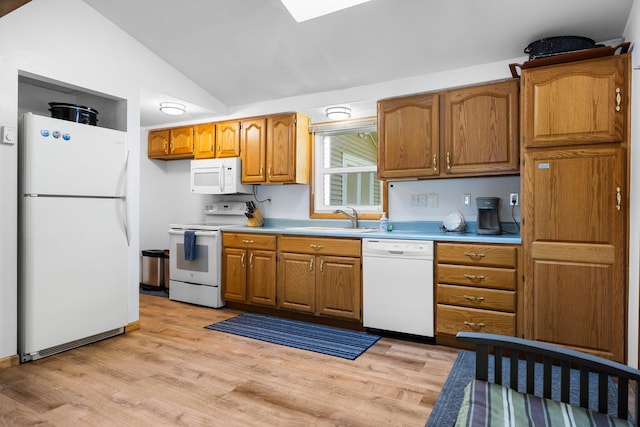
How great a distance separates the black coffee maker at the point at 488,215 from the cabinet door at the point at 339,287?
106 cm

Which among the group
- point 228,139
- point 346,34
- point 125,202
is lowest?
point 125,202

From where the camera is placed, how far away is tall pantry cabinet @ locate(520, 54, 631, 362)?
7.93 feet

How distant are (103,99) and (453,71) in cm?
312

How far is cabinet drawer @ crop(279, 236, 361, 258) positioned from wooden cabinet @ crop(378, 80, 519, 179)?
0.70m

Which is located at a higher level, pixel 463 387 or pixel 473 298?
pixel 473 298

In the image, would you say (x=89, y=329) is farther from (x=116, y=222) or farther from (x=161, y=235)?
(x=161, y=235)

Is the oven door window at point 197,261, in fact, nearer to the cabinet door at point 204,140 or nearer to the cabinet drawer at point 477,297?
the cabinet door at point 204,140

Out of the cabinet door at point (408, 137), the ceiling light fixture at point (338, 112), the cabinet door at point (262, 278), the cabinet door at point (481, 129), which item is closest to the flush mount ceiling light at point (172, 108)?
the ceiling light fixture at point (338, 112)

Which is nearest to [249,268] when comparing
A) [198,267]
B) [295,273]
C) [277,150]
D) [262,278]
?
[262,278]

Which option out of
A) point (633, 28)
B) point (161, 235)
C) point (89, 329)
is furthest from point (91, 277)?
point (633, 28)

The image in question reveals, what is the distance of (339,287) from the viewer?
3.45 m

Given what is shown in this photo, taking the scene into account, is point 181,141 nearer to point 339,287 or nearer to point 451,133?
point 339,287

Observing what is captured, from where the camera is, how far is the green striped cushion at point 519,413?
1.16m

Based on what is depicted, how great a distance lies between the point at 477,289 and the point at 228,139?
3096 mm
